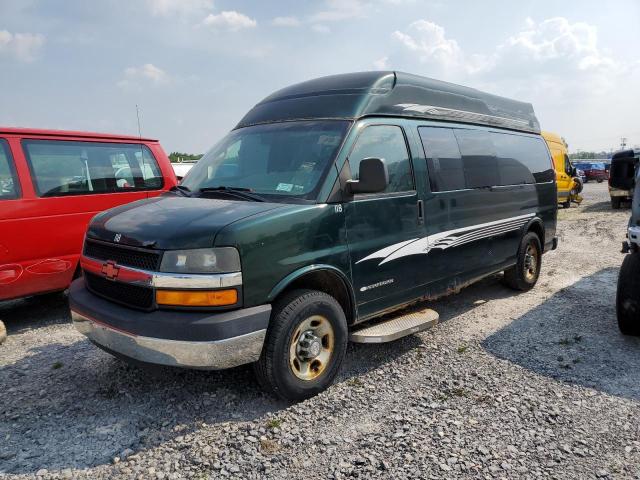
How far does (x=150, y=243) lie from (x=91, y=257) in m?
0.89

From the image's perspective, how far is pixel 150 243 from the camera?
3184 mm

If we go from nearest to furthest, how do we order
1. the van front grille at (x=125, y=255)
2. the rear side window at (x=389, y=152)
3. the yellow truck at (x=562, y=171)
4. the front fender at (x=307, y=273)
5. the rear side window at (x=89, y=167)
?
the van front grille at (x=125, y=255), the front fender at (x=307, y=273), the rear side window at (x=389, y=152), the rear side window at (x=89, y=167), the yellow truck at (x=562, y=171)

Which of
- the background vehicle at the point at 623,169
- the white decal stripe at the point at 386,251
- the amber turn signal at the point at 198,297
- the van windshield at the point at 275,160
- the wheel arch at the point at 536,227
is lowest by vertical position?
the wheel arch at the point at 536,227

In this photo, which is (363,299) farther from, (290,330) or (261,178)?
(261,178)

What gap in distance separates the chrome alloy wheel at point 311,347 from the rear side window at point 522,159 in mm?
3399

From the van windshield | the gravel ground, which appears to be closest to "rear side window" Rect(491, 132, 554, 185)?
the gravel ground

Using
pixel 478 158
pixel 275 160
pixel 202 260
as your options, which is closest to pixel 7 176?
pixel 275 160

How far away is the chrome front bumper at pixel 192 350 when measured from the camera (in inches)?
120

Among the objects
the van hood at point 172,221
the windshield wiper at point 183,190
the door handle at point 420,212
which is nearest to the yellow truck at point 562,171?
the door handle at point 420,212

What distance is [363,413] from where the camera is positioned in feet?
11.5

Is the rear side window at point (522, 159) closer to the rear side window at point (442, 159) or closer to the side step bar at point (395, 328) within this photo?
the rear side window at point (442, 159)

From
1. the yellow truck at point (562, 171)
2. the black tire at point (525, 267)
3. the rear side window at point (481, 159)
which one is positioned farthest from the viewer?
the yellow truck at point (562, 171)

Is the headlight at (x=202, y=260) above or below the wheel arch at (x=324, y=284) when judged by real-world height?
above

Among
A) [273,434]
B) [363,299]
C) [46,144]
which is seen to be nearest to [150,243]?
[273,434]
